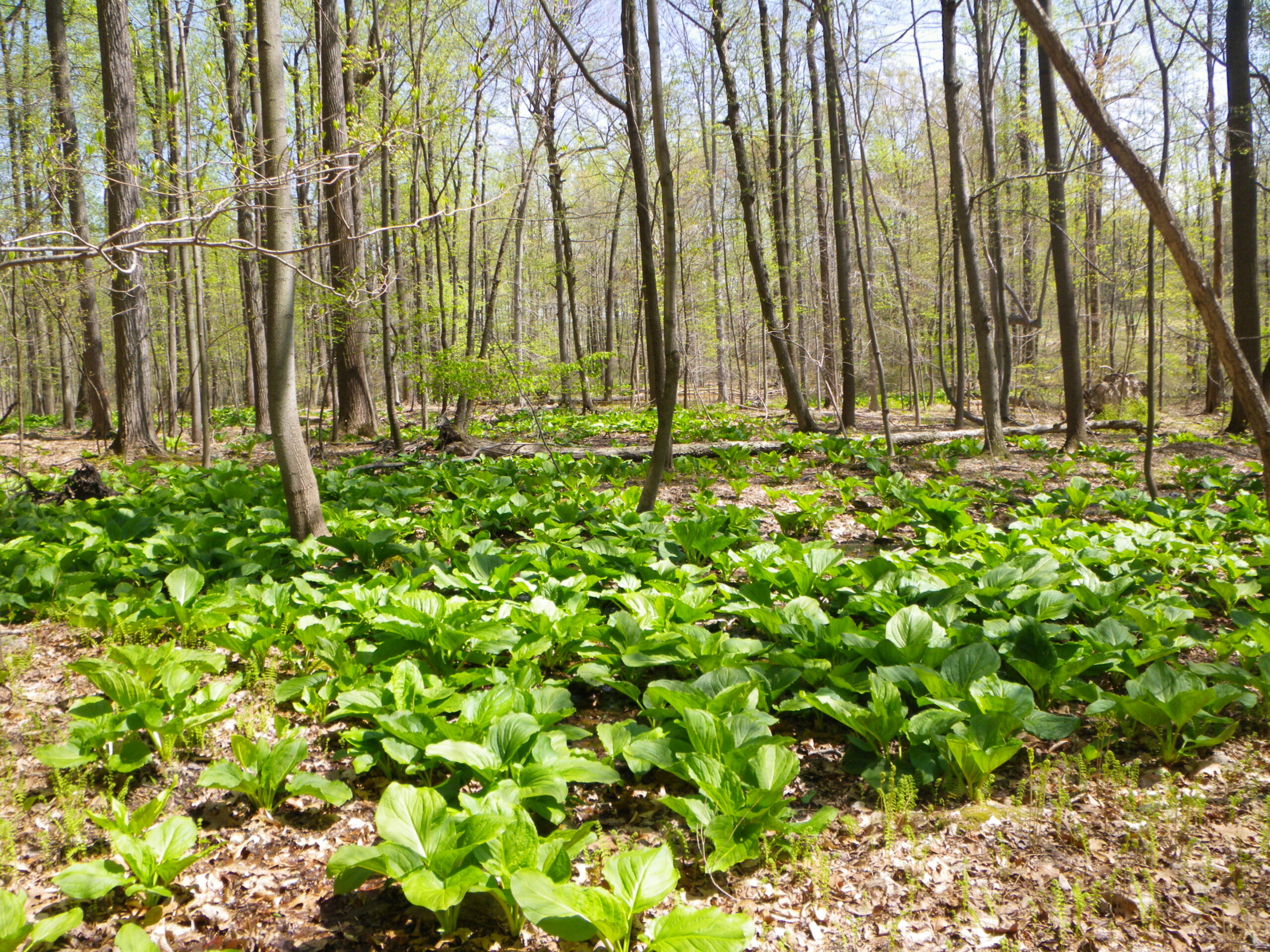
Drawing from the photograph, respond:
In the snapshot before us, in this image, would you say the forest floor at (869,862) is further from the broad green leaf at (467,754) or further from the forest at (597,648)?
the broad green leaf at (467,754)

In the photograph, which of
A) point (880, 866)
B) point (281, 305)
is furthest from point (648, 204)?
point (880, 866)

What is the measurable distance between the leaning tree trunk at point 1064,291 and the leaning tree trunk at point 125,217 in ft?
38.1

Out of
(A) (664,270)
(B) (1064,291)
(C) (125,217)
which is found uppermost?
(C) (125,217)

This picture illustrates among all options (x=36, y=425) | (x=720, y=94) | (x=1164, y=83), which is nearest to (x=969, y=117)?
(x=720, y=94)

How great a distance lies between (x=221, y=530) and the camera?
15.2 feet

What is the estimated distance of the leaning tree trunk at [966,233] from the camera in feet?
27.5

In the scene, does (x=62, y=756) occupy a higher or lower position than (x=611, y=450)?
lower

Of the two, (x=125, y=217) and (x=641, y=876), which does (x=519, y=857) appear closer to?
(x=641, y=876)

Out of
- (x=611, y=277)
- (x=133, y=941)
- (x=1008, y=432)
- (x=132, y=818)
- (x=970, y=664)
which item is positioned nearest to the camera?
(x=133, y=941)

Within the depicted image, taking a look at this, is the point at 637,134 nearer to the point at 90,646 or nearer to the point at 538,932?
the point at 90,646

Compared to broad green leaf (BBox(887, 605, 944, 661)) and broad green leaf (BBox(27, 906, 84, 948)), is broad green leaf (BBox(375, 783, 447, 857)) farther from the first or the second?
broad green leaf (BBox(887, 605, 944, 661))

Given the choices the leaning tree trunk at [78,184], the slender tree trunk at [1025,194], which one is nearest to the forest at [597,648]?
the leaning tree trunk at [78,184]

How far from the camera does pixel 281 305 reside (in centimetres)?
446

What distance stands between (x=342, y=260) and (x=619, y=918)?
1030 centimetres
